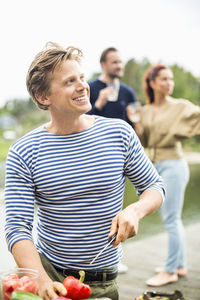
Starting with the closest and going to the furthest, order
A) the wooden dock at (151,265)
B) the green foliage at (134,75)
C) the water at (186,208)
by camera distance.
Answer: the wooden dock at (151,265)
the water at (186,208)
the green foliage at (134,75)

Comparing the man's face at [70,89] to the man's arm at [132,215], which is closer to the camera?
the man's arm at [132,215]

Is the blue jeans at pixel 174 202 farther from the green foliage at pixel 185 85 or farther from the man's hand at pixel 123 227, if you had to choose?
the green foliage at pixel 185 85

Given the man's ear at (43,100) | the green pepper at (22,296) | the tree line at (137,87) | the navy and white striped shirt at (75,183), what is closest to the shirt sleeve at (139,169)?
the navy and white striped shirt at (75,183)

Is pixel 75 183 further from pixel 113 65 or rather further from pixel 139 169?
pixel 113 65

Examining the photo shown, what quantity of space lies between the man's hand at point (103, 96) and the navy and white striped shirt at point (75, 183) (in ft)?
6.42

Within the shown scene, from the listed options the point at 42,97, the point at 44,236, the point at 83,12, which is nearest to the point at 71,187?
the point at 44,236

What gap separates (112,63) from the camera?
388 cm

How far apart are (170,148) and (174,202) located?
0.44 m

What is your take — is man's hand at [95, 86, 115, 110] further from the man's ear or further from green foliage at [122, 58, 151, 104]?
green foliage at [122, 58, 151, 104]

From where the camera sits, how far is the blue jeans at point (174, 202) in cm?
367

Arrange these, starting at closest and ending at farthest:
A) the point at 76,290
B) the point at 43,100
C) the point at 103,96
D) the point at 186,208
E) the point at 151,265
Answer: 1. the point at 76,290
2. the point at 43,100
3. the point at 103,96
4. the point at 151,265
5. the point at 186,208

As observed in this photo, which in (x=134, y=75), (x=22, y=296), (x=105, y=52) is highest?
(x=105, y=52)

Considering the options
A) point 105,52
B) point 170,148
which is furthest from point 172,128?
point 105,52

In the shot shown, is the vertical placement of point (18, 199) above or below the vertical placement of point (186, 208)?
above
